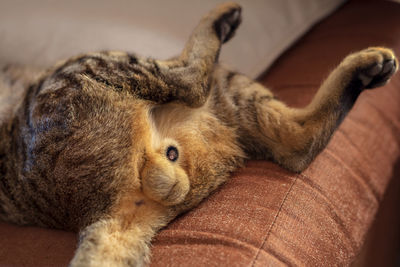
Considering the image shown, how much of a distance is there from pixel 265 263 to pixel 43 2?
1246mm

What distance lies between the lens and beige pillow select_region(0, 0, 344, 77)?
1463 millimetres

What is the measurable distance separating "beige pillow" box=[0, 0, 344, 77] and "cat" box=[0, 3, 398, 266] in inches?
11.9

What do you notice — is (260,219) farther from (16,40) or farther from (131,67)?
(16,40)

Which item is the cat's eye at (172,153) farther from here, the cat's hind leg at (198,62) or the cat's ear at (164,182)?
the cat's hind leg at (198,62)

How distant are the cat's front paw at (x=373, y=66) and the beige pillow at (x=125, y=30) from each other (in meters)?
0.50

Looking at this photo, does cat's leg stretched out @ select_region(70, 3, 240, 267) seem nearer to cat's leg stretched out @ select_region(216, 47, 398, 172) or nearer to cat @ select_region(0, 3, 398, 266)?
cat @ select_region(0, 3, 398, 266)

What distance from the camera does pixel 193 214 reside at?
3.12ft

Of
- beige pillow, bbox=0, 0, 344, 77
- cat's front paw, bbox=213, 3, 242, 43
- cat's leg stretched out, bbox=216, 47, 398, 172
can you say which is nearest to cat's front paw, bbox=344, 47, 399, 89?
cat's leg stretched out, bbox=216, 47, 398, 172

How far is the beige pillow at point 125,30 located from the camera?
146 cm

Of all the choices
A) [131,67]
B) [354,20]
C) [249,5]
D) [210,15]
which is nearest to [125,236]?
[131,67]

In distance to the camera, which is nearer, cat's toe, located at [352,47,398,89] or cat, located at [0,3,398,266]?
cat, located at [0,3,398,266]

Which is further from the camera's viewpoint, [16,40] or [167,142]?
[16,40]

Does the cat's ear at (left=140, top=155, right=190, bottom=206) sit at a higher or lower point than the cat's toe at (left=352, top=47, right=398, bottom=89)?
lower

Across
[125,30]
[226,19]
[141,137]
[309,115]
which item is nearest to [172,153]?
[141,137]
